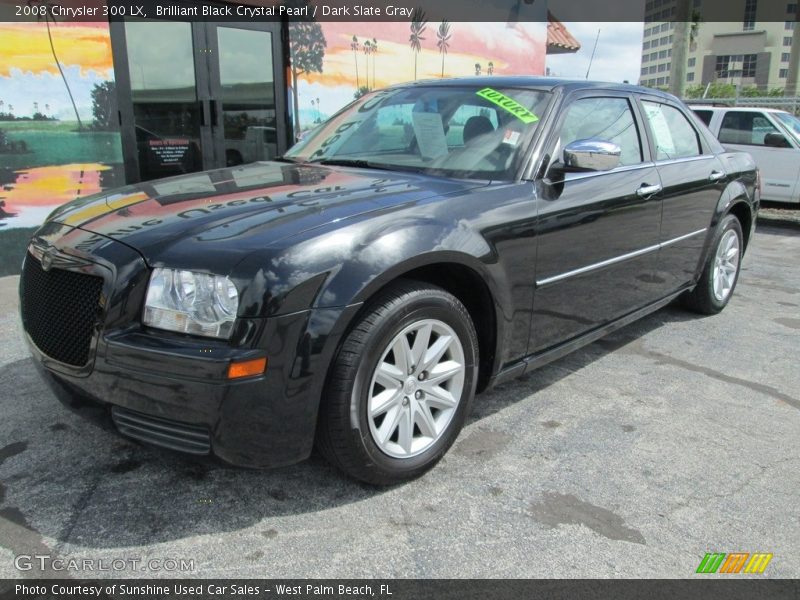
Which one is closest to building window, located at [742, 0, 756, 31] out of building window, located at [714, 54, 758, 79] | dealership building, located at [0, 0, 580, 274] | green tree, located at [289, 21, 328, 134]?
building window, located at [714, 54, 758, 79]

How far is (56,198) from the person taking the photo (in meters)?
6.68

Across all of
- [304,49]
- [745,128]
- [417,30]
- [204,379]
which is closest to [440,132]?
[204,379]

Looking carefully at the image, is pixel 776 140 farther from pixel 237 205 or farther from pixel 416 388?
pixel 237 205

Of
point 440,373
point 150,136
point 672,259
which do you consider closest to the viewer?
point 440,373

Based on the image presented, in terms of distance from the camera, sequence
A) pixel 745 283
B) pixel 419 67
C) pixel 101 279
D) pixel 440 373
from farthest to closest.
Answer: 1. pixel 419 67
2. pixel 745 283
3. pixel 440 373
4. pixel 101 279

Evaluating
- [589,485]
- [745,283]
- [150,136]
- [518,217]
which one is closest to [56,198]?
[150,136]

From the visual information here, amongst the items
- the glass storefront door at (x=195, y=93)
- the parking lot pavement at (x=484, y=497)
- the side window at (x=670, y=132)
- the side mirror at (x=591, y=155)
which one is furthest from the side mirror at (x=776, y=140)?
the side mirror at (x=591, y=155)

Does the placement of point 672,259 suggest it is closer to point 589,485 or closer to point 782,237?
point 589,485

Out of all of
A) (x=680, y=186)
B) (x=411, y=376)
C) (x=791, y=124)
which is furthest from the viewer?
(x=791, y=124)

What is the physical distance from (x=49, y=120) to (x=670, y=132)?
5.65 m

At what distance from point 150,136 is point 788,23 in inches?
4417

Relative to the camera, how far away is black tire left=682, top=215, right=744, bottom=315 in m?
4.91

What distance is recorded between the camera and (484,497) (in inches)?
105

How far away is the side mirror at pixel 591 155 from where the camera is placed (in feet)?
10.2
